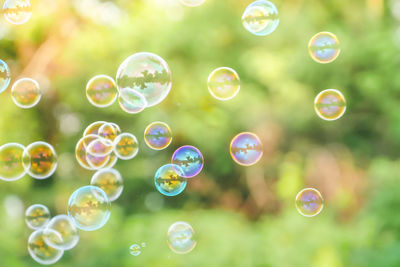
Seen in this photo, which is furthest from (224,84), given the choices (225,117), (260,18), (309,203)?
(225,117)

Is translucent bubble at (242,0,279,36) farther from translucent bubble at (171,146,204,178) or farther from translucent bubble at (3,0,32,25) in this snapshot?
translucent bubble at (3,0,32,25)

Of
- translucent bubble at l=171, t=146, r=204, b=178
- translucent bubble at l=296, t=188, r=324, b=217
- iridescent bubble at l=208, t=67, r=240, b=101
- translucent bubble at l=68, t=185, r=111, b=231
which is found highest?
iridescent bubble at l=208, t=67, r=240, b=101

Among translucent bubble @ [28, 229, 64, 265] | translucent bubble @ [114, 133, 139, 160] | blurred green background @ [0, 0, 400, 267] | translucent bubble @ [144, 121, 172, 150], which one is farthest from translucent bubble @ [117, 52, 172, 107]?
blurred green background @ [0, 0, 400, 267]

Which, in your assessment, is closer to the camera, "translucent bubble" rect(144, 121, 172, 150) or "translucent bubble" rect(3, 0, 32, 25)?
"translucent bubble" rect(144, 121, 172, 150)

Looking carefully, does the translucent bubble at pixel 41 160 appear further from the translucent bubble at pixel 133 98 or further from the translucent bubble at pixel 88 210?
the translucent bubble at pixel 133 98

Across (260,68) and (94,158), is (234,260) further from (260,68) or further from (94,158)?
(94,158)

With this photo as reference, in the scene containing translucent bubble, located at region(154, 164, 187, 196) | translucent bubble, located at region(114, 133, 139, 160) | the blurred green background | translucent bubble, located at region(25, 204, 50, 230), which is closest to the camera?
translucent bubble, located at region(154, 164, 187, 196)

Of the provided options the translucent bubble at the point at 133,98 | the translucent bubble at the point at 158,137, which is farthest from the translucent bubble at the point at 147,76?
the translucent bubble at the point at 158,137

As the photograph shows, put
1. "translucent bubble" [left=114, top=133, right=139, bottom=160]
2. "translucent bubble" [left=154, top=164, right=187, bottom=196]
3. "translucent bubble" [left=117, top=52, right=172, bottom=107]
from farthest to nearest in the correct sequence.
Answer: "translucent bubble" [left=114, top=133, right=139, bottom=160], "translucent bubble" [left=154, top=164, right=187, bottom=196], "translucent bubble" [left=117, top=52, right=172, bottom=107]
